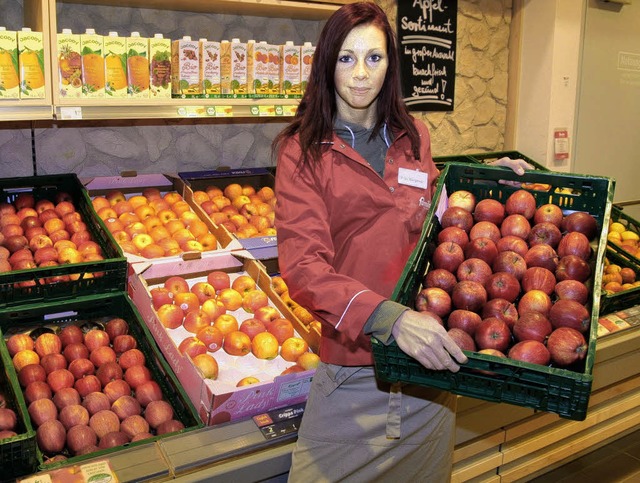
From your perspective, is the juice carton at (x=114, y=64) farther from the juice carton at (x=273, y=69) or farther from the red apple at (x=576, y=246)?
the red apple at (x=576, y=246)

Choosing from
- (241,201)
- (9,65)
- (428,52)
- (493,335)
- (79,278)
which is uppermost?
(428,52)

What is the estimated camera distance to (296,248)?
160cm

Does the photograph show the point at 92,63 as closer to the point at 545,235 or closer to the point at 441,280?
the point at 441,280

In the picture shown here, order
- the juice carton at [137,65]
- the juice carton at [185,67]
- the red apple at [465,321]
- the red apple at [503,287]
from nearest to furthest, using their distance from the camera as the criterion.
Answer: the red apple at [465,321]
the red apple at [503,287]
the juice carton at [137,65]
the juice carton at [185,67]

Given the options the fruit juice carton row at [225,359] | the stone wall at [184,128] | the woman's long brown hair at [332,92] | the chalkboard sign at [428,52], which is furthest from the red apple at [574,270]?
the chalkboard sign at [428,52]

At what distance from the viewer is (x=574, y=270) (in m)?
1.65

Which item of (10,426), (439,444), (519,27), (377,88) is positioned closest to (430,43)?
(519,27)

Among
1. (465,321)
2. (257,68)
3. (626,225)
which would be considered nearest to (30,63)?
(257,68)

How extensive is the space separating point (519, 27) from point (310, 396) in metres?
3.66

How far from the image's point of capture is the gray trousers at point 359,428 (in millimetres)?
1792

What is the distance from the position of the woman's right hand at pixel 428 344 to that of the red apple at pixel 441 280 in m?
0.29

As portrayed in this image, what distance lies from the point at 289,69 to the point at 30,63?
1184 mm

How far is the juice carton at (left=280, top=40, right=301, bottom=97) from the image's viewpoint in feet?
10.3

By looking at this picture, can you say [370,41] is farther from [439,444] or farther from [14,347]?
[14,347]
